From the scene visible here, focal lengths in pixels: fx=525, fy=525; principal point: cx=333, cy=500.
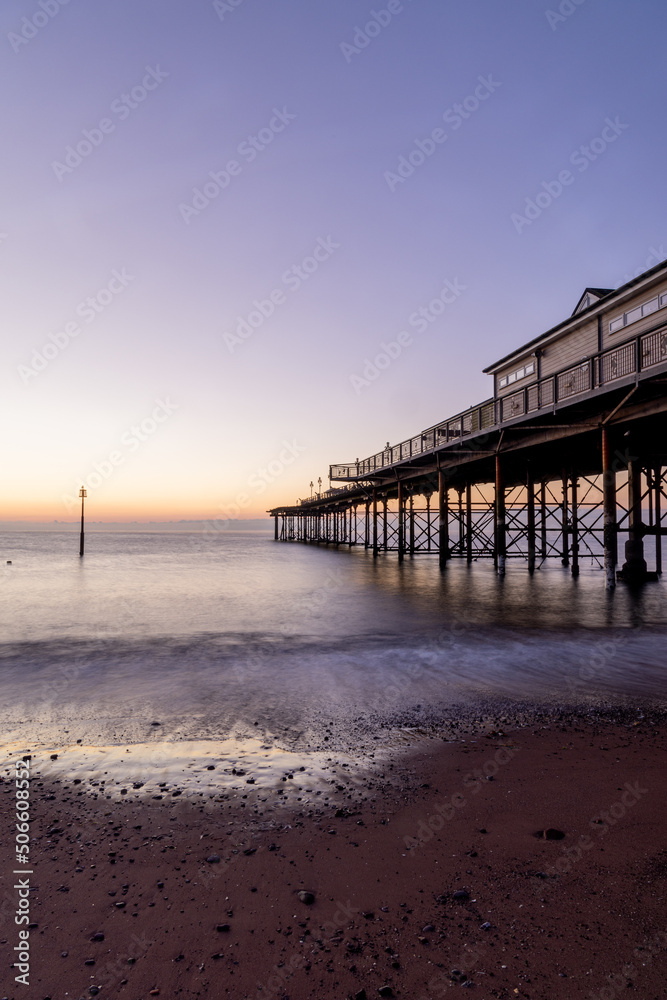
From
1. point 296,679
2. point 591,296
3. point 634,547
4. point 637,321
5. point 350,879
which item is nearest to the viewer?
point 350,879

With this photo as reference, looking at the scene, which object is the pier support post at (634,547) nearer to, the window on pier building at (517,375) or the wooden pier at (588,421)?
the wooden pier at (588,421)

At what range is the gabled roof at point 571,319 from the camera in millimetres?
17672

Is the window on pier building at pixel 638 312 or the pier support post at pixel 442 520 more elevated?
the window on pier building at pixel 638 312

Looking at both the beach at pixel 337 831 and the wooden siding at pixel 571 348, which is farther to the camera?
the wooden siding at pixel 571 348

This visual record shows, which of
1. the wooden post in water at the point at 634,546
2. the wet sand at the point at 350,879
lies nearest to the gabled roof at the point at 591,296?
the wooden post in water at the point at 634,546

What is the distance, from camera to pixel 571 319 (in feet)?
72.4

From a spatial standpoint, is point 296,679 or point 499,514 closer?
point 296,679

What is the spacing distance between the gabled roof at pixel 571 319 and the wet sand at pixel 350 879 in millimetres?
18054

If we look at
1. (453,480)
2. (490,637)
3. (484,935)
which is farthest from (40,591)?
(453,480)

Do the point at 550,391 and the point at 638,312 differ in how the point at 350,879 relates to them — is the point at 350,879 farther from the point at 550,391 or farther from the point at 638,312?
the point at 550,391

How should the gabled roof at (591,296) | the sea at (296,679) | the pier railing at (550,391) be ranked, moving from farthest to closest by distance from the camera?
the gabled roof at (591,296), the pier railing at (550,391), the sea at (296,679)

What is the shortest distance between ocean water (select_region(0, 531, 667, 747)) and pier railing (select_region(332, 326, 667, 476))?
6777mm

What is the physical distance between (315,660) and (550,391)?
18.4 metres

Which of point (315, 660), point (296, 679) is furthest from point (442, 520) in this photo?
point (296, 679)
